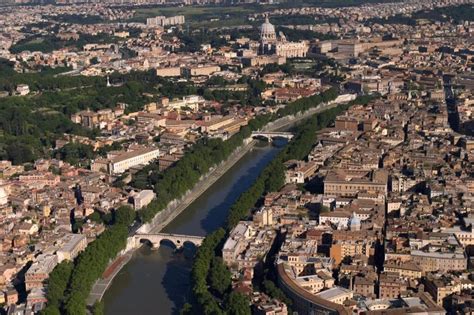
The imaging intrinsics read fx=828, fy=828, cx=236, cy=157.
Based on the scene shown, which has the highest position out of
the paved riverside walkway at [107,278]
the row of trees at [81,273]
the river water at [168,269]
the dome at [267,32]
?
the dome at [267,32]

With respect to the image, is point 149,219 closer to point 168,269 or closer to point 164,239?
point 164,239

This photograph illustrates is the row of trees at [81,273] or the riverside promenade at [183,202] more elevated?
the row of trees at [81,273]

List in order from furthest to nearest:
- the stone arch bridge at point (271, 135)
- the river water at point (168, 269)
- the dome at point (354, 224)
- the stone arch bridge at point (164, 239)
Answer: the stone arch bridge at point (271, 135) → the stone arch bridge at point (164, 239) → the dome at point (354, 224) → the river water at point (168, 269)

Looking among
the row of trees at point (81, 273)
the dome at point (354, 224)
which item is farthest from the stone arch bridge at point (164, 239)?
the dome at point (354, 224)

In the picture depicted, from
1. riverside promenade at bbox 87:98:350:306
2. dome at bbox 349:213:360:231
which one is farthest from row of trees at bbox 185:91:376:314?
dome at bbox 349:213:360:231

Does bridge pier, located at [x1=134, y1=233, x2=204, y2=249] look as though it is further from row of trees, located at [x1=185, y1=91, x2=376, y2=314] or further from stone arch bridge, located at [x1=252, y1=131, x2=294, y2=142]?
stone arch bridge, located at [x1=252, y1=131, x2=294, y2=142]

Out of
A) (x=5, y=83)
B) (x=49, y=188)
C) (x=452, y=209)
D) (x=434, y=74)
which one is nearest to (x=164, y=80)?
(x=5, y=83)

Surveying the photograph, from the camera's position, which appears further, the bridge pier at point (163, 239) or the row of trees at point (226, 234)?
the bridge pier at point (163, 239)

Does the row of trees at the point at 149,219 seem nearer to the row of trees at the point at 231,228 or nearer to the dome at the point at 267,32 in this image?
the row of trees at the point at 231,228
